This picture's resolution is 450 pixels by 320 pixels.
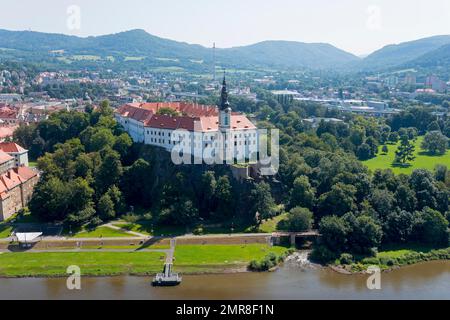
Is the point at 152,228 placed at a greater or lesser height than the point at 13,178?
lesser

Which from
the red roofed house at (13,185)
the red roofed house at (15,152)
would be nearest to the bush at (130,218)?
the red roofed house at (13,185)

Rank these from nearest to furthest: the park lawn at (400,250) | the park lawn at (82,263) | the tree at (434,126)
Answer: the park lawn at (82,263) → the park lawn at (400,250) → the tree at (434,126)

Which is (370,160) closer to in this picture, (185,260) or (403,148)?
(403,148)

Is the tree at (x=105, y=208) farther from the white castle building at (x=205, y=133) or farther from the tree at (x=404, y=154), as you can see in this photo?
the tree at (x=404, y=154)

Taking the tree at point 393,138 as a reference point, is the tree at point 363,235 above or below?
below

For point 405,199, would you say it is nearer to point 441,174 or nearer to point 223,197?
point 441,174

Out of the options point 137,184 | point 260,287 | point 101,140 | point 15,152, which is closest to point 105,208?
point 137,184

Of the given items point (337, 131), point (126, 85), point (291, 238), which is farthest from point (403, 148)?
point (126, 85)
